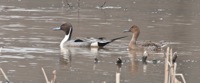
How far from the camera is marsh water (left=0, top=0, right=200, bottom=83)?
12453 millimetres

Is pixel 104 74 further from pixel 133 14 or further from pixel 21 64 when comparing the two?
pixel 133 14

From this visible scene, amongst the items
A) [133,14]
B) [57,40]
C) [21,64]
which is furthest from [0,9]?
[21,64]

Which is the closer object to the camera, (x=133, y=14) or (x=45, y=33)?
(x=45, y=33)

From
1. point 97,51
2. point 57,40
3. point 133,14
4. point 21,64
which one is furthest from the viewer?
point 133,14

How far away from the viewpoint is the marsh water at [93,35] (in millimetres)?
12453

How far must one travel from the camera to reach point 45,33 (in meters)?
19.3

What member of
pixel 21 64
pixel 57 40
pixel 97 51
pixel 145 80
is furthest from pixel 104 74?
pixel 57 40

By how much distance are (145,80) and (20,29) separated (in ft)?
27.9

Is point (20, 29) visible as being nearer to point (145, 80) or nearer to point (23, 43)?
point (23, 43)

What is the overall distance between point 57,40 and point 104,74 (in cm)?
594

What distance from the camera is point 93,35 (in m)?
19.2

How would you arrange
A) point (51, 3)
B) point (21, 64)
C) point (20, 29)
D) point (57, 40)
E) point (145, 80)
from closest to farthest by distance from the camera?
point (145, 80) → point (21, 64) → point (57, 40) → point (20, 29) → point (51, 3)

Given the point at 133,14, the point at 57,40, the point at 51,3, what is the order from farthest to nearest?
the point at 51,3 → the point at 133,14 → the point at 57,40

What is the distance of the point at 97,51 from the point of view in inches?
634
